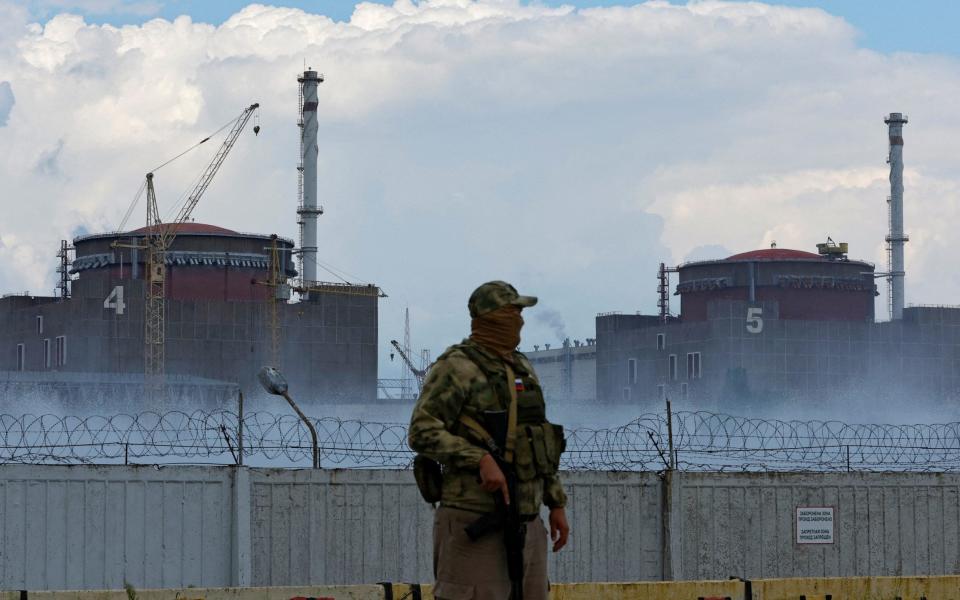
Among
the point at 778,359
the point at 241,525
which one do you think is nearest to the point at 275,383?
the point at 241,525

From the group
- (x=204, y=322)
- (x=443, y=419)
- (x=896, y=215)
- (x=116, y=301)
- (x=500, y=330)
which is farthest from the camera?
(x=896, y=215)

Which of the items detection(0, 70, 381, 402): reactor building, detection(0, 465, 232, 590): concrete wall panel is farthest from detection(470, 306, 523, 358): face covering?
detection(0, 70, 381, 402): reactor building

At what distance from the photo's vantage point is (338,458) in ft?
63.8

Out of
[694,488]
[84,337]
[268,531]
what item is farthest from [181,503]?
[84,337]

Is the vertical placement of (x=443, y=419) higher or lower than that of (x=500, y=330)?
lower

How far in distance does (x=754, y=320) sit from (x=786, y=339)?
10.1 ft

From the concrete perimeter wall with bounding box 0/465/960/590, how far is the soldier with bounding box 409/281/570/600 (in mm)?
10428

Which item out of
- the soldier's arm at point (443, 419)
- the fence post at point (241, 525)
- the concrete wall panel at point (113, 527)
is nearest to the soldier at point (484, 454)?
the soldier's arm at point (443, 419)

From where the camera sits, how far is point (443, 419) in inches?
312

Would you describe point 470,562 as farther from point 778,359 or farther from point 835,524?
point 778,359

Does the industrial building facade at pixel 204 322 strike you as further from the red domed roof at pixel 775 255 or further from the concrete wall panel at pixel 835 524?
the concrete wall panel at pixel 835 524

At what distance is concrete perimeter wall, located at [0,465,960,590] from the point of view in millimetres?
17859

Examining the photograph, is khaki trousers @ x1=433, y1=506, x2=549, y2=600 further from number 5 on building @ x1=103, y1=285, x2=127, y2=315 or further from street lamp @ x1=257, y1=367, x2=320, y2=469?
number 5 on building @ x1=103, y1=285, x2=127, y2=315

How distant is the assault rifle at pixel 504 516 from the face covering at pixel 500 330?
0.36 meters
